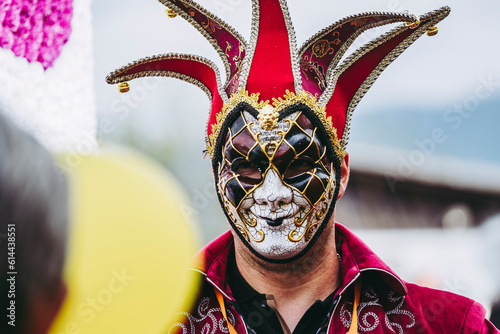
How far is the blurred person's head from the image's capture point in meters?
0.59

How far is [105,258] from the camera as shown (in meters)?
0.68

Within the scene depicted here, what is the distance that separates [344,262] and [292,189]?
524mm

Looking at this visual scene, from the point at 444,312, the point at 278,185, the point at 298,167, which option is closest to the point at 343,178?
the point at 298,167

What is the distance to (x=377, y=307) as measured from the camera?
2576 millimetres

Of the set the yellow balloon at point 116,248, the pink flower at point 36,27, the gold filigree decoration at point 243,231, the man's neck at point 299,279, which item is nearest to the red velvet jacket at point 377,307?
the man's neck at point 299,279

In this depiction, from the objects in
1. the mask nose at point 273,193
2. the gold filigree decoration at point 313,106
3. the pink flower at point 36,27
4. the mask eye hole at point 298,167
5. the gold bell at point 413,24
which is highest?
the pink flower at point 36,27

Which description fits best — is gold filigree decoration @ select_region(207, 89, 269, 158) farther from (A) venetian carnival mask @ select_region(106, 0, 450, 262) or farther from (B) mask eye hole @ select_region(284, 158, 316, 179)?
(B) mask eye hole @ select_region(284, 158, 316, 179)

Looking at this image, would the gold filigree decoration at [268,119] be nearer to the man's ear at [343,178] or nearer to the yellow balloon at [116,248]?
the man's ear at [343,178]

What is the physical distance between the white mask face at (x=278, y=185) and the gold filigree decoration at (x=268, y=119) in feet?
0.06

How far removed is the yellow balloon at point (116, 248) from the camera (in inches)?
25.1

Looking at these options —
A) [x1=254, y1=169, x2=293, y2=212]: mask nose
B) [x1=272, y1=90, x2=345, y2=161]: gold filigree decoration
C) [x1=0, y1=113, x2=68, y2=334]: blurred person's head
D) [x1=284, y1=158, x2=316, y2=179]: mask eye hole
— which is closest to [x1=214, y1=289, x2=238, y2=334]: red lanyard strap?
[x1=254, y1=169, x2=293, y2=212]: mask nose

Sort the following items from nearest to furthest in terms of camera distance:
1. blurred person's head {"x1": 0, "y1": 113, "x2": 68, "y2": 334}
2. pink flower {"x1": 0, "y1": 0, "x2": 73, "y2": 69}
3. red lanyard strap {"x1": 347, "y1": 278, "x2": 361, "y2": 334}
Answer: blurred person's head {"x1": 0, "y1": 113, "x2": 68, "y2": 334}, pink flower {"x1": 0, "y1": 0, "x2": 73, "y2": 69}, red lanyard strap {"x1": 347, "y1": 278, "x2": 361, "y2": 334}

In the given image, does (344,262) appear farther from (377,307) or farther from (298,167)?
(298,167)

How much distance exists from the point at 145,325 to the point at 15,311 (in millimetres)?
242
